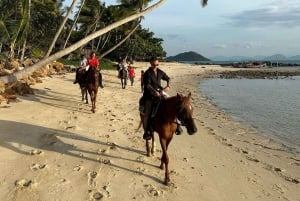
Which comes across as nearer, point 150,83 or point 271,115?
point 150,83

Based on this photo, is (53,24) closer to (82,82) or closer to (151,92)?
(82,82)

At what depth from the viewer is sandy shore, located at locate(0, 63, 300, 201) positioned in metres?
7.50

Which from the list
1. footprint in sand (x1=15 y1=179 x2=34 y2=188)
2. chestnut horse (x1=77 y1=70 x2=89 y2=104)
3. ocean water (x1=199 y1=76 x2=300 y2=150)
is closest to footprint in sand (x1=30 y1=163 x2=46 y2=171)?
footprint in sand (x1=15 y1=179 x2=34 y2=188)

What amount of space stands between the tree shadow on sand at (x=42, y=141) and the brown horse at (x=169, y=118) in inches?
29.0

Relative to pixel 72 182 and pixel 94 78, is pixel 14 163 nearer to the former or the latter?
pixel 72 182

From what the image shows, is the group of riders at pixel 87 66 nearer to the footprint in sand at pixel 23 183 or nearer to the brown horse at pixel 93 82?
the brown horse at pixel 93 82

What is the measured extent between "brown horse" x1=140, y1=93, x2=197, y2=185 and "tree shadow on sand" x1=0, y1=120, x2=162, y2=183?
0.74m

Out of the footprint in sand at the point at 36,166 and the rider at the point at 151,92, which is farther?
the rider at the point at 151,92

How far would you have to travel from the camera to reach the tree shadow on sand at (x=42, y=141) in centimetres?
933

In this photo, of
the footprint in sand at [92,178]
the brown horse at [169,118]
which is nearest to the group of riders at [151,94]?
the brown horse at [169,118]

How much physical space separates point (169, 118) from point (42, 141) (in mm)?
3754

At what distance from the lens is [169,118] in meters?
8.11

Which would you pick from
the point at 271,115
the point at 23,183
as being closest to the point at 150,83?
the point at 23,183

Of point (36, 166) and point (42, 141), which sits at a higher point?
point (42, 141)
